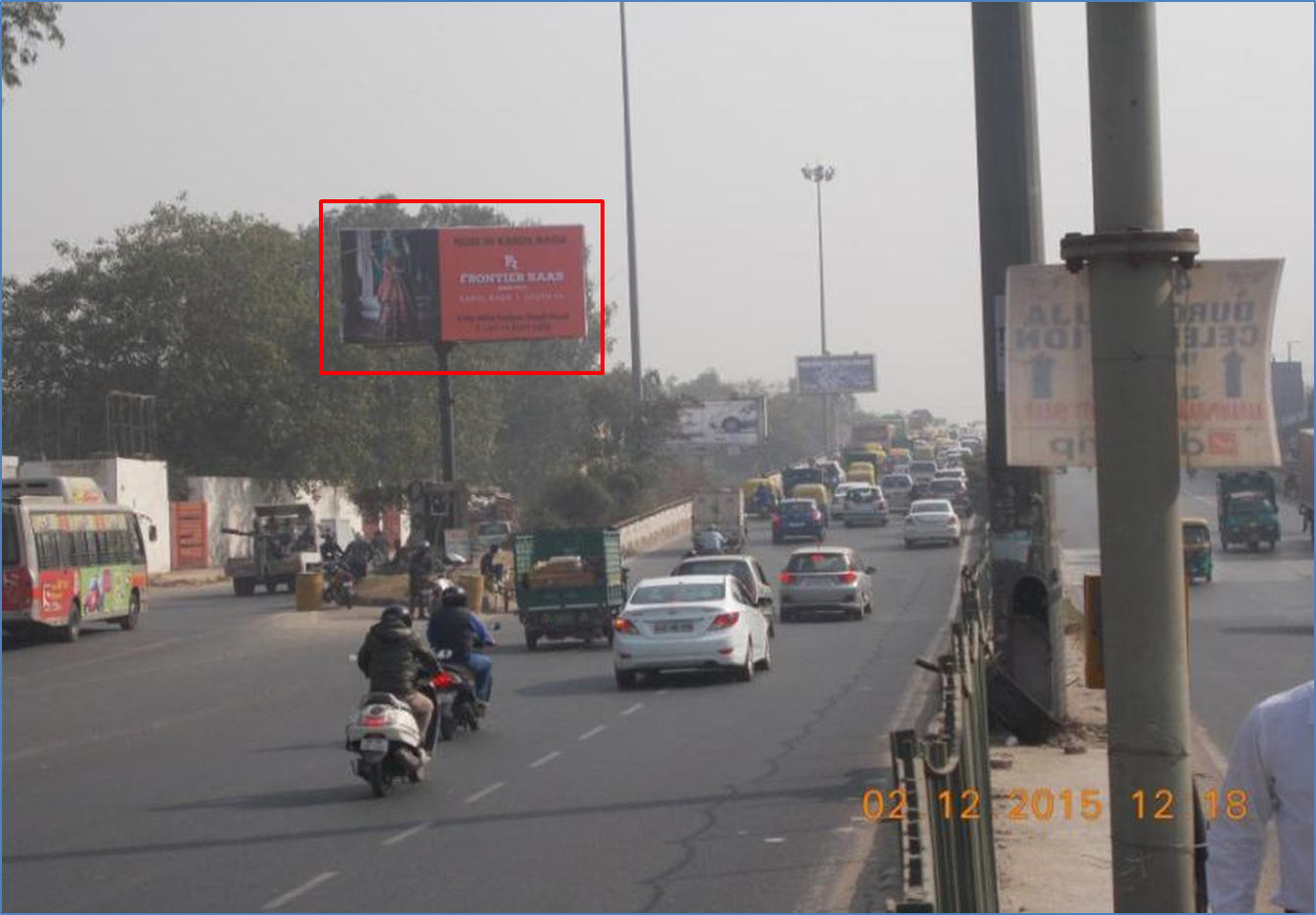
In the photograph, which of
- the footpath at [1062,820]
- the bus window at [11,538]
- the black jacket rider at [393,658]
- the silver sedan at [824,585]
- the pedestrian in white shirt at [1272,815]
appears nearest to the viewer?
the pedestrian in white shirt at [1272,815]

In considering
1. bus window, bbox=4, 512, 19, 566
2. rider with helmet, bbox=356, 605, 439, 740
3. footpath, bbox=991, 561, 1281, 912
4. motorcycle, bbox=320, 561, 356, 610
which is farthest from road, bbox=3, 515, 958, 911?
motorcycle, bbox=320, 561, 356, 610

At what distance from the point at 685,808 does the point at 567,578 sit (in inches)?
738

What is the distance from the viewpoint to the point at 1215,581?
47.9 m

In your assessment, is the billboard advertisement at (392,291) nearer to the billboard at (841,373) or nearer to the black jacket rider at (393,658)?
the black jacket rider at (393,658)

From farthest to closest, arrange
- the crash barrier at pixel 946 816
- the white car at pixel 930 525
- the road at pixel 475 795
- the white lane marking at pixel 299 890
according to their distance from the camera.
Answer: the white car at pixel 930 525, the road at pixel 475 795, the white lane marking at pixel 299 890, the crash barrier at pixel 946 816

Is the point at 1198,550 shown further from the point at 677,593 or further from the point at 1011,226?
the point at 1011,226

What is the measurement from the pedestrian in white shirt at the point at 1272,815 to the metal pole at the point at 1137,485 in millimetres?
517

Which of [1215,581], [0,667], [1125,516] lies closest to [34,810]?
[1125,516]

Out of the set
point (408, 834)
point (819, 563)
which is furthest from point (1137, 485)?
point (819, 563)

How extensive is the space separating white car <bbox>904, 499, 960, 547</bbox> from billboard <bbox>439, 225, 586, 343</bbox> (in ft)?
42.8

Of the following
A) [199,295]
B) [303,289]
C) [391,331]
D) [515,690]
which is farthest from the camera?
[303,289]

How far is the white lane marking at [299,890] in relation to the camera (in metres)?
10.7

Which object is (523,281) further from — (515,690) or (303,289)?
(515,690)
